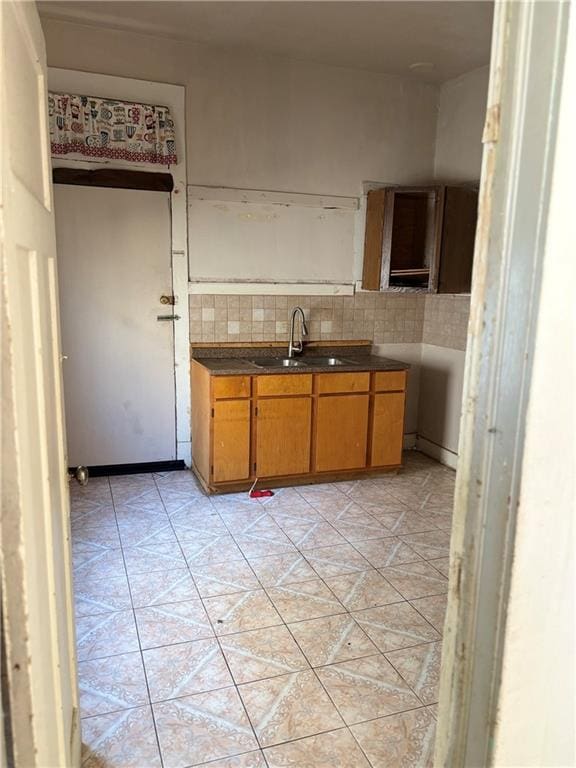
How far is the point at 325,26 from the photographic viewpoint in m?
3.27

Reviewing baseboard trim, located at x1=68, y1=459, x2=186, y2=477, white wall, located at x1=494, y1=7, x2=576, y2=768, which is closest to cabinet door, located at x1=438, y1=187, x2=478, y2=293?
baseboard trim, located at x1=68, y1=459, x2=186, y2=477

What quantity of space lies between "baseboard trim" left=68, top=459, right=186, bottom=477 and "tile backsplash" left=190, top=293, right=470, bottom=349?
0.91 m

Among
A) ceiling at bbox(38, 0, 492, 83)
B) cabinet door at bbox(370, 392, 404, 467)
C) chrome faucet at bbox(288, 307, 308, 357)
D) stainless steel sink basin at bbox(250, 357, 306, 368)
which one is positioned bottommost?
cabinet door at bbox(370, 392, 404, 467)

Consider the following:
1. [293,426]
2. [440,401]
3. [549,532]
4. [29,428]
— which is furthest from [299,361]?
[29,428]

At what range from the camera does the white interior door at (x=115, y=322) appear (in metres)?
3.63

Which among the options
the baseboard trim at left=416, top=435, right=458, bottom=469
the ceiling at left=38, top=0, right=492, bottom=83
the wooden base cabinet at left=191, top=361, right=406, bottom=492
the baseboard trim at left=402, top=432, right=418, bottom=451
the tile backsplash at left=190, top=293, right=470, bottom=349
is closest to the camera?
the ceiling at left=38, top=0, right=492, bottom=83

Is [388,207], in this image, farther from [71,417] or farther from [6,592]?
[6,592]

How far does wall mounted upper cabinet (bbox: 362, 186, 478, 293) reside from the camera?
384 centimetres

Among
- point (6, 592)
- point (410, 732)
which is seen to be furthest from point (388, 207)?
point (6, 592)

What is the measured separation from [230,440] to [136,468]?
2.81ft

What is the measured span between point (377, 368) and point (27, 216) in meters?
3.07

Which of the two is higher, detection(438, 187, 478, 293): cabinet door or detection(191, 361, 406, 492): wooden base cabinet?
detection(438, 187, 478, 293): cabinet door

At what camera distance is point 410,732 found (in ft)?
5.68

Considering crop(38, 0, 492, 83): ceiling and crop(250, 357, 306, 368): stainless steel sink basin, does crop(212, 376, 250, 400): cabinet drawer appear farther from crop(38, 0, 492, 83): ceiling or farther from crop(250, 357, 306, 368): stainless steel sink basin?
crop(38, 0, 492, 83): ceiling
